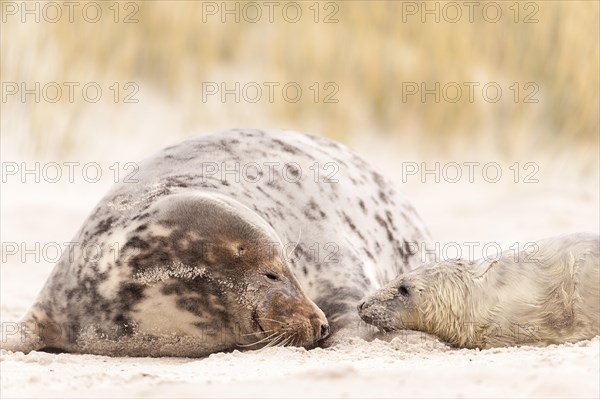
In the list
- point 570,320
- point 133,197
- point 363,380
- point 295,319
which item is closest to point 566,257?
point 570,320

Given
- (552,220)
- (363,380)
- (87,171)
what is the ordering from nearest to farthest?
1. (363,380)
2. (552,220)
3. (87,171)

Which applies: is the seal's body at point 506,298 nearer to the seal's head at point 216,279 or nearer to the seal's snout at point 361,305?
the seal's snout at point 361,305

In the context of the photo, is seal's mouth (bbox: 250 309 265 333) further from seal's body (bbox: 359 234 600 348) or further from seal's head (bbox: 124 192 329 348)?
seal's body (bbox: 359 234 600 348)

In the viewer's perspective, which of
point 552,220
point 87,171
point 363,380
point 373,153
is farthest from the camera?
point 373,153

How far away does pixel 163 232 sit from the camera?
14.3ft

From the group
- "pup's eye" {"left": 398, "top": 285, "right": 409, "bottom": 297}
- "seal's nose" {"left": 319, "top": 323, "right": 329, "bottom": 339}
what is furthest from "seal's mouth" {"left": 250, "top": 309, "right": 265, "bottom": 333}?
"pup's eye" {"left": 398, "top": 285, "right": 409, "bottom": 297}

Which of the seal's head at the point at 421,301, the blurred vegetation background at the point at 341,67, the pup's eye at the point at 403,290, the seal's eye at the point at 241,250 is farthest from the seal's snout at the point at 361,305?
the blurred vegetation background at the point at 341,67

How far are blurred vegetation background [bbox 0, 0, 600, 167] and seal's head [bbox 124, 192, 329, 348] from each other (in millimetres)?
5780

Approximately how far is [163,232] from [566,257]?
1.44m

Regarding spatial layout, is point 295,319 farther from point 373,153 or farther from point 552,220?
point 373,153

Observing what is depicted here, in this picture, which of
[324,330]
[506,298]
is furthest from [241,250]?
[506,298]

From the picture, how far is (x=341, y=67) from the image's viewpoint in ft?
34.3

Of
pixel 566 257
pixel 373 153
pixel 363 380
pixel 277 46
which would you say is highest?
pixel 277 46

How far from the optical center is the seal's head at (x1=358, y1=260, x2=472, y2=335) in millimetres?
4551
